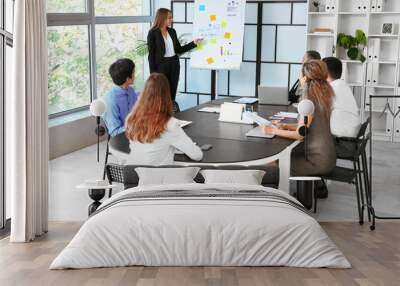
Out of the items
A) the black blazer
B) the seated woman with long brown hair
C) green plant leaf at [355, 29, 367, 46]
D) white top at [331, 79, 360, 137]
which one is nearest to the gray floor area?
white top at [331, 79, 360, 137]

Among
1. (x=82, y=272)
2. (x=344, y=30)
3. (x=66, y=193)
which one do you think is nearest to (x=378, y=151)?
(x=344, y=30)

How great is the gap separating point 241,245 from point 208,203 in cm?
30

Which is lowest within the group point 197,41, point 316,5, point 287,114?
point 287,114

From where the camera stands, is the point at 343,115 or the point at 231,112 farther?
the point at 231,112

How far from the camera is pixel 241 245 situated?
3375 mm

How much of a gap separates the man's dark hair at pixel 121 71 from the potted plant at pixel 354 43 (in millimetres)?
4015

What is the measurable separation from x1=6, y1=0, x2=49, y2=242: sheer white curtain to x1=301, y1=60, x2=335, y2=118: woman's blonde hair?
6.65ft

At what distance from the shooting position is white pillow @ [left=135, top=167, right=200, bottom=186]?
4.02m

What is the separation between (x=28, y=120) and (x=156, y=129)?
2.85 feet

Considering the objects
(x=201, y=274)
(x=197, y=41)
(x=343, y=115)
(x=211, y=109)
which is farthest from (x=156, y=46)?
(x=201, y=274)

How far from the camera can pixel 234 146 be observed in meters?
4.54

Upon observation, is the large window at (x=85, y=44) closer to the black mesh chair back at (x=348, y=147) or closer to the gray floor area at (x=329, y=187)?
the gray floor area at (x=329, y=187)

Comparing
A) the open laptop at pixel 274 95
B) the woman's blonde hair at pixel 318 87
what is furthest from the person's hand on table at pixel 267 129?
the open laptop at pixel 274 95

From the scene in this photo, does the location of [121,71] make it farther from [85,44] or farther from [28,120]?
[85,44]
